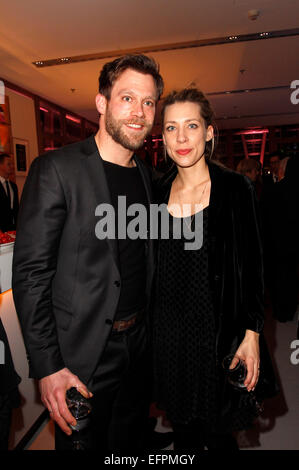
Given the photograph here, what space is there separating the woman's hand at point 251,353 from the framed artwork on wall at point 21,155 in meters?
6.80

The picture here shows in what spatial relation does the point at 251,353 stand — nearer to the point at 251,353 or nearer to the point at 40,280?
the point at 251,353

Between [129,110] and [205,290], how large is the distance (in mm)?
882

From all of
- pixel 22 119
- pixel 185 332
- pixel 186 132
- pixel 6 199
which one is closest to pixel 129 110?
pixel 186 132

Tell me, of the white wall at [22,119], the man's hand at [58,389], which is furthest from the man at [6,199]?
the man's hand at [58,389]

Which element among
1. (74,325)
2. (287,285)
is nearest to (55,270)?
(74,325)

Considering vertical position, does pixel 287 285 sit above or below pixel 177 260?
below

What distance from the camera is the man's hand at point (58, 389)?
123cm

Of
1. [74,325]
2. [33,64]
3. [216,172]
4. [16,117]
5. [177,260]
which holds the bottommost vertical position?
[74,325]

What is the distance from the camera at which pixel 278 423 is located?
241 centimetres

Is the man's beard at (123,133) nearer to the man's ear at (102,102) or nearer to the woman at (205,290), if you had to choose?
the man's ear at (102,102)

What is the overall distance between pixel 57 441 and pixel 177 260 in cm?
97

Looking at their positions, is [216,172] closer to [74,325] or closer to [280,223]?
[74,325]

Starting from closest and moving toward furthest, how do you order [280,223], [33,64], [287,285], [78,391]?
[78,391] → [280,223] → [287,285] → [33,64]

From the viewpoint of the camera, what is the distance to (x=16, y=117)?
23.2ft
